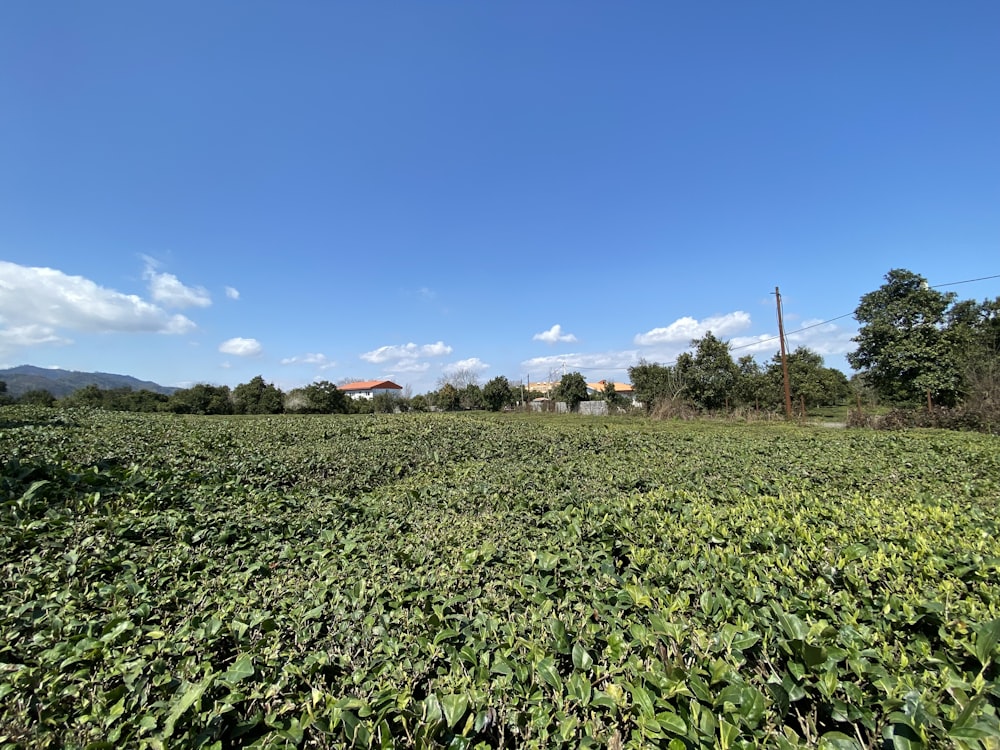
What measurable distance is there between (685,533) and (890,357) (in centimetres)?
2444

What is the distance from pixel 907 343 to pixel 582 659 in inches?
1003

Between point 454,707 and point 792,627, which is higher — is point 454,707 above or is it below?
below

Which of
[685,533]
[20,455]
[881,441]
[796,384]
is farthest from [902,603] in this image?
[796,384]

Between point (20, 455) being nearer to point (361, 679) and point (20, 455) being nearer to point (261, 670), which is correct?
point (261, 670)

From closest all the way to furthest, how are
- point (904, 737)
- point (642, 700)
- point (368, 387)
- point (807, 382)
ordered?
point (904, 737) → point (642, 700) → point (807, 382) → point (368, 387)

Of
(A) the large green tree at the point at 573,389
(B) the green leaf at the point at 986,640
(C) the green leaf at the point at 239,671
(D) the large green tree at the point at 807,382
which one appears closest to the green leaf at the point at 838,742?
(B) the green leaf at the point at 986,640

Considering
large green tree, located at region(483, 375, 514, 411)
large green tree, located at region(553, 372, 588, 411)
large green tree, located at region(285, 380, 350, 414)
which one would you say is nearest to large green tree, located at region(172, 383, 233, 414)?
large green tree, located at region(285, 380, 350, 414)

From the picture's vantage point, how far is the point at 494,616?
168 centimetres

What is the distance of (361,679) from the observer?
1369 mm

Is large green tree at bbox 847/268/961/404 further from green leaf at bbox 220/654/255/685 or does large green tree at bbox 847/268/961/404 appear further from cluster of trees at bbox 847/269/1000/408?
green leaf at bbox 220/654/255/685

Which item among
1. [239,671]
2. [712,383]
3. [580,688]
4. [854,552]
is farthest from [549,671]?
[712,383]

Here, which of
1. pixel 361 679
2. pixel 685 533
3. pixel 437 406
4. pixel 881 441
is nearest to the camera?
pixel 361 679

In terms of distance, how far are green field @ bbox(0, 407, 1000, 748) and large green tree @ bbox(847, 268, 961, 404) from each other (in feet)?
68.4

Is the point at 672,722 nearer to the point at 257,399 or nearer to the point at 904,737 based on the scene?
the point at 904,737
